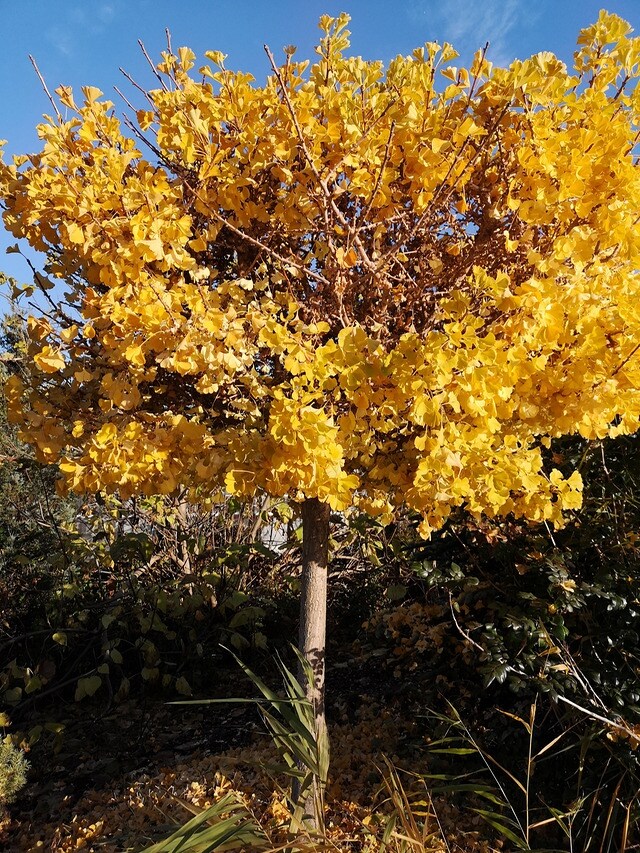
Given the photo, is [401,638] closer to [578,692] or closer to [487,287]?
[578,692]

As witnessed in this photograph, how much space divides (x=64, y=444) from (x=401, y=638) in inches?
76.6

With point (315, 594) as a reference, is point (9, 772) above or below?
below

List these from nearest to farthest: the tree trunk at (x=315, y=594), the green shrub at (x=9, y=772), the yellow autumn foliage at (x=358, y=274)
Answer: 1. the yellow autumn foliage at (x=358, y=274)
2. the tree trunk at (x=315, y=594)
3. the green shrub at (x=9, y=772)

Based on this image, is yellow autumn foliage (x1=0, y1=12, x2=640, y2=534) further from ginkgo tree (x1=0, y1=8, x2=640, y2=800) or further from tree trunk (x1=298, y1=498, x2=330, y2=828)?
tree trunk (x1=298, y1=498, x2=330, y2=828)

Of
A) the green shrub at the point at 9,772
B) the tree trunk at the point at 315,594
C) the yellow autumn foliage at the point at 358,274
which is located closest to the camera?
the yellow autumn foliage at the point at 358,274

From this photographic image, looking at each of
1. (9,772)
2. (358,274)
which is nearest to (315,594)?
(358,274)

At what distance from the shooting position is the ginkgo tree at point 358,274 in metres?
1.78

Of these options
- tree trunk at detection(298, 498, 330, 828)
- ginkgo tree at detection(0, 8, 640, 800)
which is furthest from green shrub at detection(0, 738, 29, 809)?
ginkgo tree at detection(0, 8, 640, 800)

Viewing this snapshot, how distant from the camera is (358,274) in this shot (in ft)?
7.57

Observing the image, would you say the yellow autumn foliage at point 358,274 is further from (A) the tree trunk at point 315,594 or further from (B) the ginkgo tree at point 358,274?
(A) the tree trunk at point 315,594

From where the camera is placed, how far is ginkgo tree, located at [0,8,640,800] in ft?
5.83

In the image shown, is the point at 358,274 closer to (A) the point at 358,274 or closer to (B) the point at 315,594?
(A) the point at 358,274

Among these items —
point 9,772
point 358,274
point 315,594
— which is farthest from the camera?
point 9,772

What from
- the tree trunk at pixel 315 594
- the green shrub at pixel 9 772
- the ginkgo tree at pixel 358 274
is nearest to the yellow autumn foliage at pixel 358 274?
the ginkgo tree at pixel 358 274
